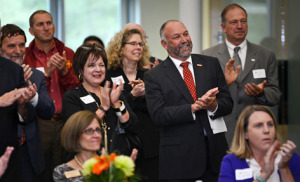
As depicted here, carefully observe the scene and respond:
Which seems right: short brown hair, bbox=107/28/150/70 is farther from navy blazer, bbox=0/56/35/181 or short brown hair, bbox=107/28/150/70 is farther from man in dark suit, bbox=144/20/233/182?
navy blazer, bbox=0/56/35/181

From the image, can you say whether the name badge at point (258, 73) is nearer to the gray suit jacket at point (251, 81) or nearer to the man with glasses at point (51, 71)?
the gray suit jacket at point (251, 81)

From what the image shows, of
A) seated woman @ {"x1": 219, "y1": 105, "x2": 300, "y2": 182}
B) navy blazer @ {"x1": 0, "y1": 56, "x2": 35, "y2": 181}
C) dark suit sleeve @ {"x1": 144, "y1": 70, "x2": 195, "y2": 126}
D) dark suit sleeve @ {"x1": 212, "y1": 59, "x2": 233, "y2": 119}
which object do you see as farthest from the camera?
dark suit sleeve @ {"x1": 212, "y1": 59, "x2": 233, "y2": 119}

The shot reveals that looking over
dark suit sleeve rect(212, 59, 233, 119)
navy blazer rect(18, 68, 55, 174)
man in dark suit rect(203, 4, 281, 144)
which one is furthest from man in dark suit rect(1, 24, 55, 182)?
man in dark suit rect(203, 4, 281, 144)

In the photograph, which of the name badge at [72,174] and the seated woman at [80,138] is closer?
the name badge at [72,174]

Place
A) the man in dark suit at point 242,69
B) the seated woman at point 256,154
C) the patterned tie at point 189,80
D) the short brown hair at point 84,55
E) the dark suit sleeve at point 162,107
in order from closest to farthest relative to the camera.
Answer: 1. the seated woman at point 256,154
2. the dark suit sleeve at point 162,107
3. the patterned tie at point 189,80
4. the short brown hair at point 84,55
5. the man in dark suit at point 242,69

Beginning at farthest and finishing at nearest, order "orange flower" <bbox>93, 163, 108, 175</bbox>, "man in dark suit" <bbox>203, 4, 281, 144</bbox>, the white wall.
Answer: the white wall → "man in dark suit" <bbox>203, 4, 281, 144</bbox> → "orange flower" <bbox>93, 163, 108, 175</bbox>

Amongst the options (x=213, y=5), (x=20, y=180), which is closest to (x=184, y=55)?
(x=20, y=180)

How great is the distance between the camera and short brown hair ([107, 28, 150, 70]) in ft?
17.6

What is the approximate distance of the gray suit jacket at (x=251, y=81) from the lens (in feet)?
16.9

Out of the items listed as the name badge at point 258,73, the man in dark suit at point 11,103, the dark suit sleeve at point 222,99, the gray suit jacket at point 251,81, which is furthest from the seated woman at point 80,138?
the name badge at point 258,73

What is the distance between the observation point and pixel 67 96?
450 cm

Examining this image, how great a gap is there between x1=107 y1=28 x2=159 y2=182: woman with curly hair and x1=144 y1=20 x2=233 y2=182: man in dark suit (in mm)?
736

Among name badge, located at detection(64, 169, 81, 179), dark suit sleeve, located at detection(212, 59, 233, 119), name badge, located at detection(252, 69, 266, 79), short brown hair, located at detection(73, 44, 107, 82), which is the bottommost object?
name badge, located at detection(64, 169, 81, 179)

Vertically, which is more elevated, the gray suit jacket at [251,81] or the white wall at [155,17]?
the white wall at [155,17]
